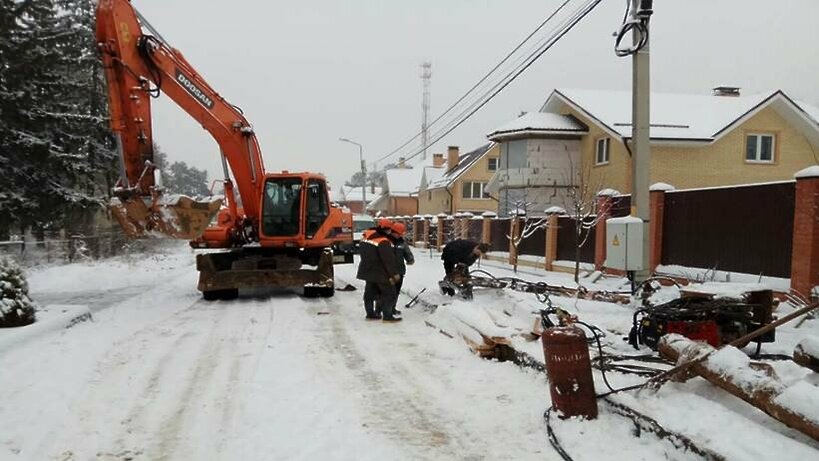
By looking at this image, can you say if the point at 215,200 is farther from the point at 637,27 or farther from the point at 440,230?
the point at 440,230

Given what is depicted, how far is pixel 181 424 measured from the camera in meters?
4.82

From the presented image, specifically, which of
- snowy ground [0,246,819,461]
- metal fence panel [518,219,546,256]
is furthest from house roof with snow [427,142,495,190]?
snowy ground [0,246,819,461]

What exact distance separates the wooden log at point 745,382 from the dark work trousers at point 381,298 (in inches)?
209

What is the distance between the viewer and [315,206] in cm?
1278

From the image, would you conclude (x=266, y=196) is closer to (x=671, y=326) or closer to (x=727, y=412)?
(x=671, y=326)

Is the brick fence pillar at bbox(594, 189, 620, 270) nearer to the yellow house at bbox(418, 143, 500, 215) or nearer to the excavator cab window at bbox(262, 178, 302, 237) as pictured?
the excavator cab window at bbox(262, 178, 302, 237)

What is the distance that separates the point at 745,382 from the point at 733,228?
7.87 m

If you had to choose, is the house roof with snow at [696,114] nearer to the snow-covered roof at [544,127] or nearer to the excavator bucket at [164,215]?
the snow-covered roof at [544,127]

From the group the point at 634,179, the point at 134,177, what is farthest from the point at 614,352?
the point at 134,177

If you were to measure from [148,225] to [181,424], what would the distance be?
6.36m

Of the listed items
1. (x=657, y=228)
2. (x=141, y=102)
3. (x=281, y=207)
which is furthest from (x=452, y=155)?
(x=141, y=102)

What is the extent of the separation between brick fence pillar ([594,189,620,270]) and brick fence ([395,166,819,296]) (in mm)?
25

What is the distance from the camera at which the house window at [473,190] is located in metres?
44.1

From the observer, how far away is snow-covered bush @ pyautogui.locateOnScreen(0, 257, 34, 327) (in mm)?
7441
